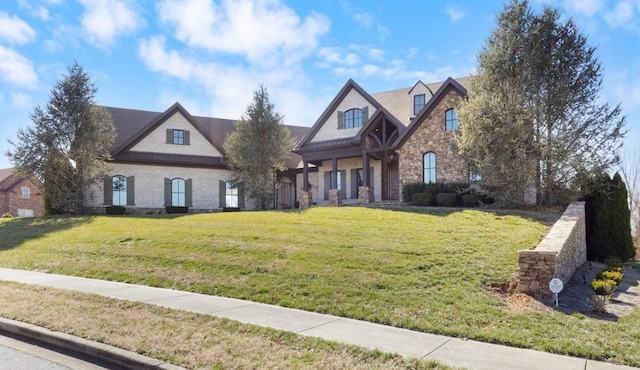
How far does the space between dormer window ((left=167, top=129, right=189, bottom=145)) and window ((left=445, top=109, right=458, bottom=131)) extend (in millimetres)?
15900

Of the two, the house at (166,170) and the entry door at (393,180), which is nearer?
the entry door at (393,180)

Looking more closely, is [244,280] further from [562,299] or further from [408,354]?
[562,299]

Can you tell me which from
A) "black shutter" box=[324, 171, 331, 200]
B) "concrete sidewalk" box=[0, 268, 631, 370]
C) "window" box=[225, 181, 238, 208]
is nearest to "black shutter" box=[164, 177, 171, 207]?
"window" box=[225, 181, 238, 208]

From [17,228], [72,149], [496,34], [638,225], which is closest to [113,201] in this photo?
[72,149]

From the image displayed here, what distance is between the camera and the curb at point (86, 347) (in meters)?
5.28

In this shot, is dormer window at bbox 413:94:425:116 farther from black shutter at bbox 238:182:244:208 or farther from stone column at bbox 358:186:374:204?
black shutter at bbox 238:182:244:208

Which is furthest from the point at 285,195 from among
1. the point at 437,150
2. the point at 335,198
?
the point at 437,150

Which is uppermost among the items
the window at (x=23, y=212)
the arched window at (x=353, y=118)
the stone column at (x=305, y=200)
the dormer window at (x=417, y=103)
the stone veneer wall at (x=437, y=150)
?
the dormer window at (x=417, y=103)

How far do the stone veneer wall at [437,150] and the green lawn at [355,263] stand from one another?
4.09 meters

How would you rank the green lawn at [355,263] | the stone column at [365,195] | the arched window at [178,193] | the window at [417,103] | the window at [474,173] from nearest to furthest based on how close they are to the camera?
the green lawn at [355,263] → the window at [474,173] → the stone column at [365,195] → the window at [417,103] → the arched window at [178,193]

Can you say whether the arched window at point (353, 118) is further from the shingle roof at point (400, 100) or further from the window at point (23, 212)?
the window at point (23, 212)

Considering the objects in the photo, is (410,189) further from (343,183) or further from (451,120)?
(343,183)

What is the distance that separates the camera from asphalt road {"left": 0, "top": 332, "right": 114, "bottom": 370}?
216 inches

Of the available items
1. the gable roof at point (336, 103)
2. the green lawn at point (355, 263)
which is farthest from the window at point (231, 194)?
the green lawn at point (355, 263)
